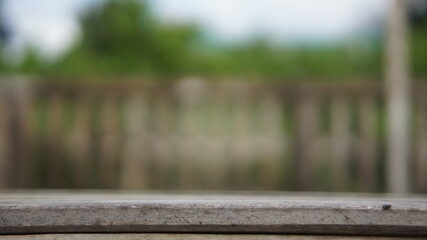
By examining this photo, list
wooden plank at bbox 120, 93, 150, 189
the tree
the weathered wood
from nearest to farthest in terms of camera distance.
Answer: the weathered wood < wooden plank at bbox 120, 93, 150, 189 < the tree

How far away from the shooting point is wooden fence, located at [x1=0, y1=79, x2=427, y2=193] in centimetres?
558

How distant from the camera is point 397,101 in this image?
5473mm

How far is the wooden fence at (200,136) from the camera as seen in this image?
5.58 meters

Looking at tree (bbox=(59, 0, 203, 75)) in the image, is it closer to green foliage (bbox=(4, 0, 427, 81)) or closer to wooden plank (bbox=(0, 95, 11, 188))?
green foliage (bbox=(4, 0, 427, 81))

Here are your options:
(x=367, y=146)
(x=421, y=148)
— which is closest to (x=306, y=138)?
(x=367, y=146)

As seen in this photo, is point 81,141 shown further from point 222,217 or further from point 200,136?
point 222,217

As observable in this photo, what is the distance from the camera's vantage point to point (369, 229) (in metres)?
0.96

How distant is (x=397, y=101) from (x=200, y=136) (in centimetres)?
155

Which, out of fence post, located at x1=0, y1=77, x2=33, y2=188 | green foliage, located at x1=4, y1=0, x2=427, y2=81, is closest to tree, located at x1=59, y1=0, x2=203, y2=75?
green foliage, located at x1=4, y1=0, x2=427, y2=81

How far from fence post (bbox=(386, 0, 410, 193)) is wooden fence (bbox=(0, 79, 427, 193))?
0.54 feet

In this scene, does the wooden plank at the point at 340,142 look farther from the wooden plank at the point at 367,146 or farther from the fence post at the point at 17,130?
the fence post at the point at 17,130

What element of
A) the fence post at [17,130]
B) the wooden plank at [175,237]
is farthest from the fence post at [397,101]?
the wooden plank at [175,237]

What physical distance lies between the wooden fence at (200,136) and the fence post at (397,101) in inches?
6.5

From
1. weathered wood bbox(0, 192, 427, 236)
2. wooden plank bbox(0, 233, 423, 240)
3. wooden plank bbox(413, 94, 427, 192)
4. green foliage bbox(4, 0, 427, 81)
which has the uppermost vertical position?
green foliage bbox(4, 0, 427, 81)
